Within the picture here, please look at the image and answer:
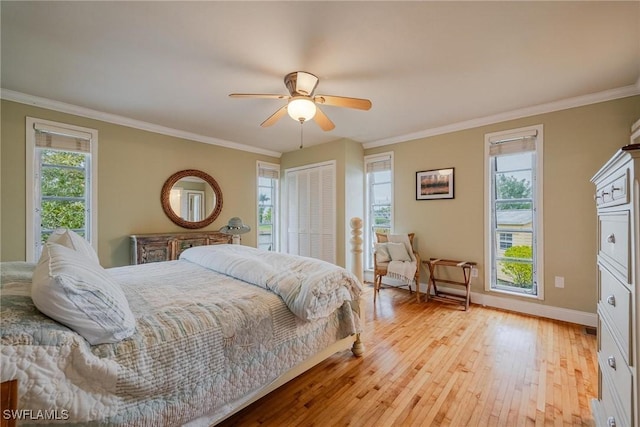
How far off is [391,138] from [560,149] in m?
2.11

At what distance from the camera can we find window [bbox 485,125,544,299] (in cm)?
316

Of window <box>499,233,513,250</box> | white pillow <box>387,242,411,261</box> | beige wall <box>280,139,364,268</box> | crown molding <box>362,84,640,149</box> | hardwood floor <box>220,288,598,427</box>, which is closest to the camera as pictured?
hardwood floor <box>220,288,598,427</box>

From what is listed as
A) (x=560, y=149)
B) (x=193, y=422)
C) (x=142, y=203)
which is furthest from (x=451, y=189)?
(x=142, y=203)

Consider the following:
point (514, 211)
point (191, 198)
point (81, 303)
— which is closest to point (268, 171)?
point (191, 198)

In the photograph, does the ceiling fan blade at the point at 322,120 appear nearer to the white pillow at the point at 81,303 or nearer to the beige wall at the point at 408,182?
the beige wall at the point at 408,182

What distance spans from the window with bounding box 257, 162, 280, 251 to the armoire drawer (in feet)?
14.6

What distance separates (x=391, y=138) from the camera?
14.2 feet

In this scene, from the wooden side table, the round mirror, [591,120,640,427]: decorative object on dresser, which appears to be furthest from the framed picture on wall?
the round mirror

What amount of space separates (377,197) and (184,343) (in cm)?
394

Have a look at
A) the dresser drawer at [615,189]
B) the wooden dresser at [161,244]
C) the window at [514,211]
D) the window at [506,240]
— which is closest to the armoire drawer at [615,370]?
the dresser drawer at [615,189]

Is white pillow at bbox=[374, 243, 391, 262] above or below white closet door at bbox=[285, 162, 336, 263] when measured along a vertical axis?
below

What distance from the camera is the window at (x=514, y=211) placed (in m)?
3.16

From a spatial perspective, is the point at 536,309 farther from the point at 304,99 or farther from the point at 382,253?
the point at 304,99

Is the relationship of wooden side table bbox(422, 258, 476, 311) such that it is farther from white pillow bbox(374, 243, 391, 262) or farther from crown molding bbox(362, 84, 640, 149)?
crown molding bbox(362, 84, 640, 149)
